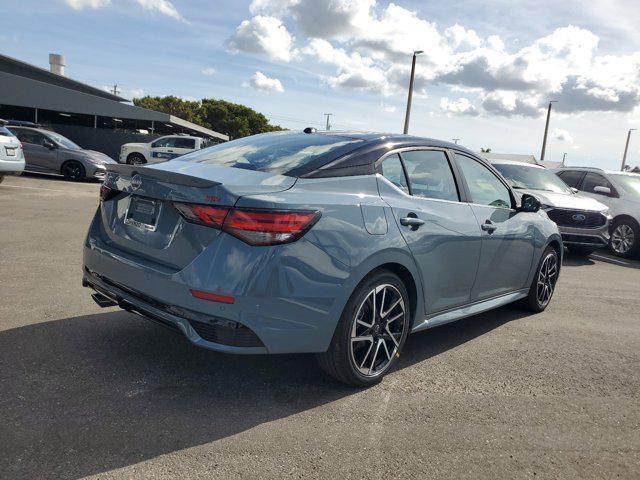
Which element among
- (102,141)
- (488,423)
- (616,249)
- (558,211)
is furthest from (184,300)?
(102,141)

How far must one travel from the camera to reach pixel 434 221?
382 centimetres

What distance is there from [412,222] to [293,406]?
139 cm

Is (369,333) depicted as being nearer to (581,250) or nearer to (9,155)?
(581,250)

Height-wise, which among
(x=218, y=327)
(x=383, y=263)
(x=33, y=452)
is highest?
(x=383, y=263)

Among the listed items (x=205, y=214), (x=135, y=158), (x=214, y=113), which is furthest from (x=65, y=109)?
(x=214, y=113)

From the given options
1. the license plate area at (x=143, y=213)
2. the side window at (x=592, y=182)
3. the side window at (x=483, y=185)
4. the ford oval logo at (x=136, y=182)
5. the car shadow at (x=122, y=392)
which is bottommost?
the car shadow at (x=122, y=392)

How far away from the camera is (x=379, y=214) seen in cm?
339

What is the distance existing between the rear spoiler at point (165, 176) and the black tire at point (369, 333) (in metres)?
1.09

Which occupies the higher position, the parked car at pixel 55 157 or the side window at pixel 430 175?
the side window at pixel 430 175

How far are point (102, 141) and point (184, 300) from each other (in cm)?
3107

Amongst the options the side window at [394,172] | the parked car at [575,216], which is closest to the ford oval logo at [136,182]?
the side window at [394,172]

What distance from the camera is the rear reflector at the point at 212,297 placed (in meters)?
2.83

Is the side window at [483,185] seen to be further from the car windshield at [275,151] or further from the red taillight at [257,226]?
the red taillight at [257,226]

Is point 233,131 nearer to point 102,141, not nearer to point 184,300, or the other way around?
point 102,141
